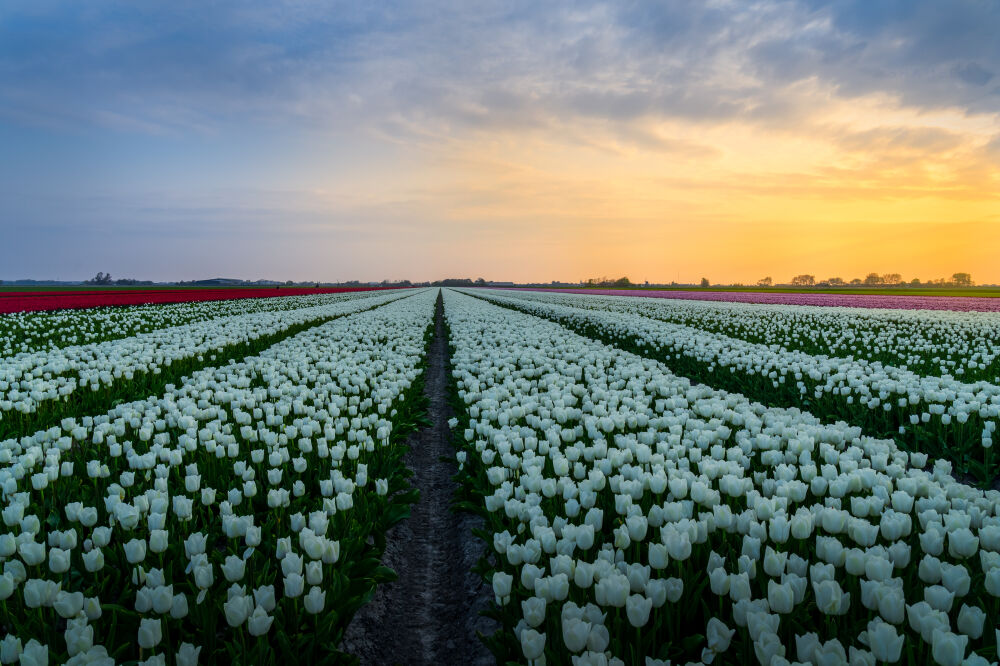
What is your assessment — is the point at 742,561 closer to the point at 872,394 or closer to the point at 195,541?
the point at 195,541

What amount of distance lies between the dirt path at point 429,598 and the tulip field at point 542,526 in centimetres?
14

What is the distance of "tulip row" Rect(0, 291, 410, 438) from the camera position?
7.48m

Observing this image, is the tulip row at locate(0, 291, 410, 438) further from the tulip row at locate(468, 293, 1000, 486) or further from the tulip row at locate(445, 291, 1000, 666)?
the tulip row at locate(468, 293, 1000, 486)

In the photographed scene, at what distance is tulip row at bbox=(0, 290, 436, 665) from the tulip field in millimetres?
19

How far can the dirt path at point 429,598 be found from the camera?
357 centimetres

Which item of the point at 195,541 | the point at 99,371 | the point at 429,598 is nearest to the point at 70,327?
the point at 99,371

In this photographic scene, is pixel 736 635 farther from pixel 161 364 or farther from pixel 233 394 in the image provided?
pixel 161 364

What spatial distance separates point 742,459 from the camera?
15.0 ft

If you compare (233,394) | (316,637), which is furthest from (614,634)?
(233,394)

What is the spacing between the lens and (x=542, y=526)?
3.33 m

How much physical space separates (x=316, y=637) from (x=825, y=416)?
8.00 metres

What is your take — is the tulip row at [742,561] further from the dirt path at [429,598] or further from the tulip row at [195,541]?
the tulip row at [195,541]

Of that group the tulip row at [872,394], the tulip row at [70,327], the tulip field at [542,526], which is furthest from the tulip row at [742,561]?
the tulip row at [70,327]

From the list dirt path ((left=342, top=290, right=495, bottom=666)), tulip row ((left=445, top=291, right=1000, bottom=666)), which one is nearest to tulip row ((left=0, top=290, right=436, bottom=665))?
dirt path ((left=342, top=290, right=495, bottom=666))
